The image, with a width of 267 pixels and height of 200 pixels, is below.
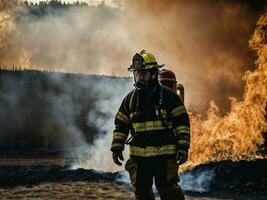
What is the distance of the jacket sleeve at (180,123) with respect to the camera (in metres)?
5.09

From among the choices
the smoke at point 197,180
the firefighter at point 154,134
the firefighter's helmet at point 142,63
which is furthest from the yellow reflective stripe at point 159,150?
the smoke at point 197,180

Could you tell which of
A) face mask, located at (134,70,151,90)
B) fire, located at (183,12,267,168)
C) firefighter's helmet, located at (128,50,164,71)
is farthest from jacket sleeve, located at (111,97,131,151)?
fire, located at (183,12,267,168)

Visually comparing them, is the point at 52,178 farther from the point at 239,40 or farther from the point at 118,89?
the point at 118,89

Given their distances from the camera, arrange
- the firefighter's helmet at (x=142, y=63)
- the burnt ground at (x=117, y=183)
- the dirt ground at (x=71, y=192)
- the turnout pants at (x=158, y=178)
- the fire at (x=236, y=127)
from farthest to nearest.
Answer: the fire at (x=236, y=127) → the burnt ground at (x=117, y=183) → the dirt ground at (x=71, y=192) → the firefighter's helmet at (x=142, y=63) → the turnout pants at (x=158, y=178)

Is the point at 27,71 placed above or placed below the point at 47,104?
above

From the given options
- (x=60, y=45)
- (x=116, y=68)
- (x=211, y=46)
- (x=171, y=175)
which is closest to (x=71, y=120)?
(x=116, y=68)

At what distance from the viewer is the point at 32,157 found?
2544cm

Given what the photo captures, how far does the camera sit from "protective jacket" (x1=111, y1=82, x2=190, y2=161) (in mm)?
5148

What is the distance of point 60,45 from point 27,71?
20.3 m

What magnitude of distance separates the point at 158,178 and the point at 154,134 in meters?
0.49

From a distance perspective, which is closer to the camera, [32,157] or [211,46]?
[211,46]

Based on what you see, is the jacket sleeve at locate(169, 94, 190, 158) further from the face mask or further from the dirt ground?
the dirt ground

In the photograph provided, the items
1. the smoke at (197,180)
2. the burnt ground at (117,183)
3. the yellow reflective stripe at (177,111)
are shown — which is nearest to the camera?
the yellow reflective stripe at (177,111)

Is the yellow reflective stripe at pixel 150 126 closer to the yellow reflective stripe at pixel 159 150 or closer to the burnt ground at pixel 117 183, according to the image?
the yellow reflective stripe at pixel 159 150
